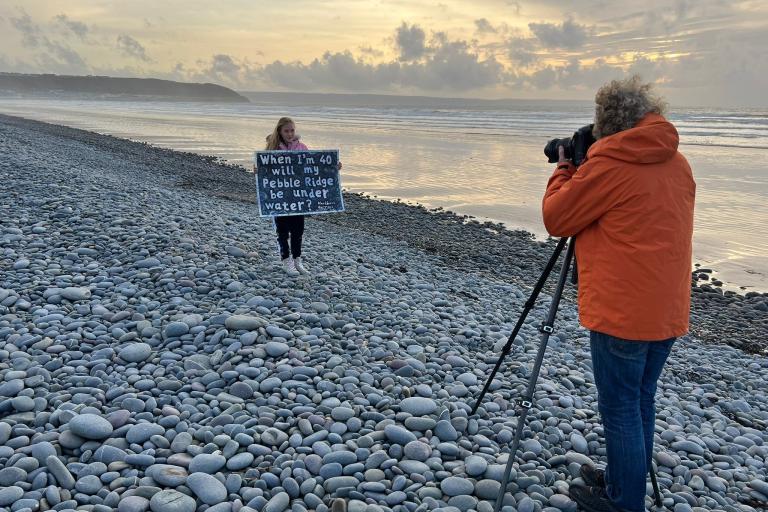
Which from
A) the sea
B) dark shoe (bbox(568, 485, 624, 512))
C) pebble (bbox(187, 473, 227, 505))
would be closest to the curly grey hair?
dark shoe (bbox(568, 485, 624, 512))

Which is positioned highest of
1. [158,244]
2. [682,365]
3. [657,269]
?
[657,269]

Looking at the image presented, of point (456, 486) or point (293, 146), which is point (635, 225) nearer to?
point (456, 486)

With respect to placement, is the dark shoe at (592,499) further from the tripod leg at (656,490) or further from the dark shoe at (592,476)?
the tripod leg at (656,490)

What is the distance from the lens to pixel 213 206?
12180 mm

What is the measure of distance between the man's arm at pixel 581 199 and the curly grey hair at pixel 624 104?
26 cm

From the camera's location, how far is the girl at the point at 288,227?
7.52 meters

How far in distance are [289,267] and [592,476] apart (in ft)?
15.4

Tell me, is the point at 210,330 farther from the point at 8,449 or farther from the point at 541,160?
the point at 541,160

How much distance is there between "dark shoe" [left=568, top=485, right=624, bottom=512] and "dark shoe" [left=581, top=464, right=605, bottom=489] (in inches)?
5.8

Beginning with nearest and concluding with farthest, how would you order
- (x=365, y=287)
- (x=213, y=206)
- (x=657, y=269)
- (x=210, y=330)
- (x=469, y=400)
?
1. (x=657, y=269)
2. (x=469, y=400)
3. (x=210, y=330)
4. (x=365, y=287)
5. (x=213, y=206)

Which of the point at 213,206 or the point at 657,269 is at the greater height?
the point at 657,269

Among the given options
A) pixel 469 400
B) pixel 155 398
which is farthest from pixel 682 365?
pixel 155 398

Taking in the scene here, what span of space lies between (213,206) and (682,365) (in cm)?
930

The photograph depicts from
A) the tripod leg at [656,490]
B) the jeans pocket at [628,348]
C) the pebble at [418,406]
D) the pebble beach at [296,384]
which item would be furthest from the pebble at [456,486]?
the jeans pocket at [628,348]
